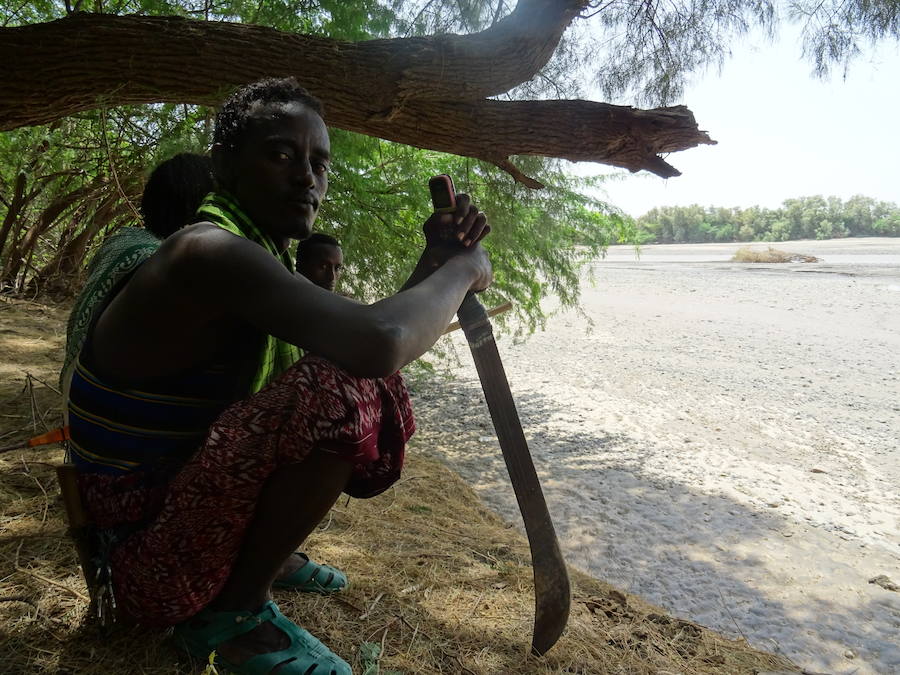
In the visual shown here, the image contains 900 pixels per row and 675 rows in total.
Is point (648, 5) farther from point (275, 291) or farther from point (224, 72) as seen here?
point (275, 291)

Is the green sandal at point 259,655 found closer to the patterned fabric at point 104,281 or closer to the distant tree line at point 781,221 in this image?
the patterned fabric at point 104,281

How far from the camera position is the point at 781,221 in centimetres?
3056

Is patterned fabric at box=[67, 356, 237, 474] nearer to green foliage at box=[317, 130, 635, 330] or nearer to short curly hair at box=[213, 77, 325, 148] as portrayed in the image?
short curly hair at box=[213, 77, 325, 148]

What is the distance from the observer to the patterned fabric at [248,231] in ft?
3.90

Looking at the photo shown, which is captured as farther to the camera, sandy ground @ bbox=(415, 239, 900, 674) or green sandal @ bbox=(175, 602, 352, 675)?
sandy ground @ bbox=(415, 239, 900, 674)

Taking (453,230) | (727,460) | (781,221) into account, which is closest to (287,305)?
(453,230)

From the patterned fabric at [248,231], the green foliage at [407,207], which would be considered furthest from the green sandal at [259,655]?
→ the green foliage at [407,207]

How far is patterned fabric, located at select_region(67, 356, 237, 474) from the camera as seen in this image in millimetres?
1206

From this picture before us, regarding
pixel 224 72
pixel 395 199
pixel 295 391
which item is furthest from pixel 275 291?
pixel 395 199

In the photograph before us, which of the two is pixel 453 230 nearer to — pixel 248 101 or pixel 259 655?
pixel 248 101

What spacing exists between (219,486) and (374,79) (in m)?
2.42

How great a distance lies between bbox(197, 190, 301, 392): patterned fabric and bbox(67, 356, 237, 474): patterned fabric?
70 millimetres

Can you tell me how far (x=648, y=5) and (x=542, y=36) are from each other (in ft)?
3.80

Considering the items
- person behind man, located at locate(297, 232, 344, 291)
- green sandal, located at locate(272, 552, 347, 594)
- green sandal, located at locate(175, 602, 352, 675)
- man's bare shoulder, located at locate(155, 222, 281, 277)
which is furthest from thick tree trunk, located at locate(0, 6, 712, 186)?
green sandal, located at locate(175, 602, 352, 675)
